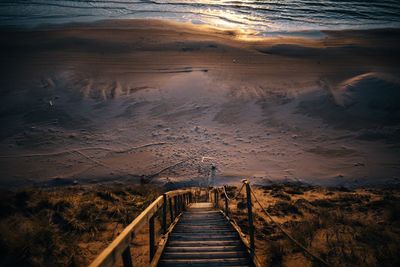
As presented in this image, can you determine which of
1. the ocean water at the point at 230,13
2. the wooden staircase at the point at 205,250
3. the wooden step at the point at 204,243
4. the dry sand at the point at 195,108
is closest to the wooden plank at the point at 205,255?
the wooden staircase at the point at 205,250

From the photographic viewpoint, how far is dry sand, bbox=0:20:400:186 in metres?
16.9

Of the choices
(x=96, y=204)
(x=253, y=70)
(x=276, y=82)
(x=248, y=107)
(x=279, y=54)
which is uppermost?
(x=279, y=54)

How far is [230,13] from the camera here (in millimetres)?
45656

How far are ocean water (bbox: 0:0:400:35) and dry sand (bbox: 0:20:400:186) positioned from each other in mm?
7172

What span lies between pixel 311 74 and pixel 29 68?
2817cm

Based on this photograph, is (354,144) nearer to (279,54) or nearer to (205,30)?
(279,54)

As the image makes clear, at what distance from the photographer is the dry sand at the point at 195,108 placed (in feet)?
55.4

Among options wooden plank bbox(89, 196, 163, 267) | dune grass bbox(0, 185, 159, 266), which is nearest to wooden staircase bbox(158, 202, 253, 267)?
wooden plank bbox(89, 196, 163, 267)

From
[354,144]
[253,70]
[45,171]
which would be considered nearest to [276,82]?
[253,70]

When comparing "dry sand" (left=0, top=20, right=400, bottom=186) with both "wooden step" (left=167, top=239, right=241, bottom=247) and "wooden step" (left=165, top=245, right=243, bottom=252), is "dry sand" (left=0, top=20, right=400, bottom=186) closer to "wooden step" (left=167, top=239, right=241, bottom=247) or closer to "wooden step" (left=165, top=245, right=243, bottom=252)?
"wooden step" (left=167, top=239, right=241, bottom=247)

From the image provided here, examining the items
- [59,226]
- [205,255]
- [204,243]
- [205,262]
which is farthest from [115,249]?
[59,226]

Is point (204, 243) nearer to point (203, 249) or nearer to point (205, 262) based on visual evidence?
point (203, 249)

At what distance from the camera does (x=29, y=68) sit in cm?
2695

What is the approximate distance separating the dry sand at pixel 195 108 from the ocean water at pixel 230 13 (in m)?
7.17
